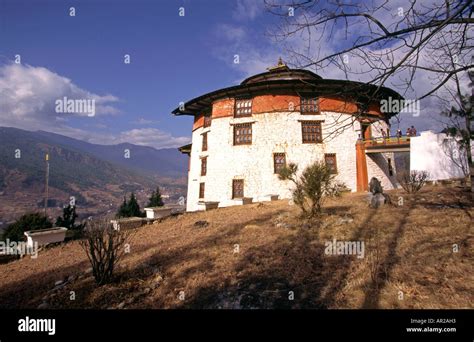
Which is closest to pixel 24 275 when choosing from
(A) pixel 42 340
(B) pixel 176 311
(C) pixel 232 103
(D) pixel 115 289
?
(D) pixel 115 289

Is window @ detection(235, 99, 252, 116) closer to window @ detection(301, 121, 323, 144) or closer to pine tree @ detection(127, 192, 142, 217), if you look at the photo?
window @ detection(301, 121, 323, 144)

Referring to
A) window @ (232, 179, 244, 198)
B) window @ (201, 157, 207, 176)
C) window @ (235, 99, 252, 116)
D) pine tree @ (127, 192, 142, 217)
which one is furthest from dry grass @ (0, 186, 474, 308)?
pine tree @ (127, 192, 142, 217)

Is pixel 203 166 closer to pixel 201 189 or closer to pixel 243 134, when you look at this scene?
pixel 201 189

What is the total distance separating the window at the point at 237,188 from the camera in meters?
20.4

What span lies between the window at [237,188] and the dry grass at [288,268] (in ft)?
34.9

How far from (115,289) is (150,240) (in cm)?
463

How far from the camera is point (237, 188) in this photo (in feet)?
67.5

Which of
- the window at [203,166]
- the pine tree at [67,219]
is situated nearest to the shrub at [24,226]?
the pine tree at [67,219]

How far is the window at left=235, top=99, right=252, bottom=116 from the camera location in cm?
2147

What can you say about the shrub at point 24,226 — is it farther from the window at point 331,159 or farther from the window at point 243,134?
the window at point 331,159

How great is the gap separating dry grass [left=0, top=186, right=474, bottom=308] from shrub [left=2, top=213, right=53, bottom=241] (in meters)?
8.20

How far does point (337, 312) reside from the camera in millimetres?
3408

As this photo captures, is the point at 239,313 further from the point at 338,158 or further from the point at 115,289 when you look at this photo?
the point at 338,158

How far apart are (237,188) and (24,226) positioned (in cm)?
1516
